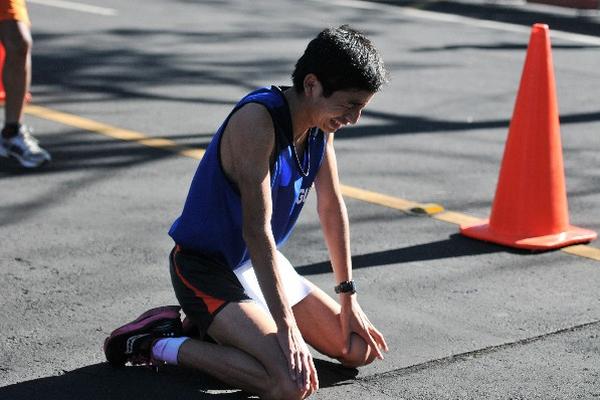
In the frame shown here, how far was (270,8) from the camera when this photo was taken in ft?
46.3

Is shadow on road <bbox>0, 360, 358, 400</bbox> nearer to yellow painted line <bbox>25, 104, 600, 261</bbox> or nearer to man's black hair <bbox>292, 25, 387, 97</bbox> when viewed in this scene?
man's black hair <bbox>292, 25, 387, 97</bbox>

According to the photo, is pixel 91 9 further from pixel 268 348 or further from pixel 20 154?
pixel 268 348

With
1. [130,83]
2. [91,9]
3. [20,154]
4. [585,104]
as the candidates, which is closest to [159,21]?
[91,9]

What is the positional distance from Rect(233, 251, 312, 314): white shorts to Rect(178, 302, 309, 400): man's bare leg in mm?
116

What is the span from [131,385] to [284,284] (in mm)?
633

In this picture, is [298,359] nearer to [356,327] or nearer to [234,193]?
[356,327]

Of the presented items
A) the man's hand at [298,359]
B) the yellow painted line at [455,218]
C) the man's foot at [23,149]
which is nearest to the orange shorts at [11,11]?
the man's foot at [23,149]

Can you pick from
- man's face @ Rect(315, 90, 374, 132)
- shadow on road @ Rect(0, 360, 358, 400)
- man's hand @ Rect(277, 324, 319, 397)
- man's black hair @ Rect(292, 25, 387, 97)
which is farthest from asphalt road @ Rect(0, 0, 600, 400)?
man's black hair @ Rect(292, 25, 387, 97)

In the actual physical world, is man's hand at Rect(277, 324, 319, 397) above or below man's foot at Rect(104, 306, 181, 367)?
above

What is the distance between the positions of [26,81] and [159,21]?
18.8 feet

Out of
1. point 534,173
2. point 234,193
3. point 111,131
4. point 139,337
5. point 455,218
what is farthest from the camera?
point 111,131

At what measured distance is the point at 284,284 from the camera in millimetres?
4477

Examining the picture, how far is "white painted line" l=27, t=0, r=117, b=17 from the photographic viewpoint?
13.4 m

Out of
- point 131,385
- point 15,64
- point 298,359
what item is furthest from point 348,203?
point 298,359
